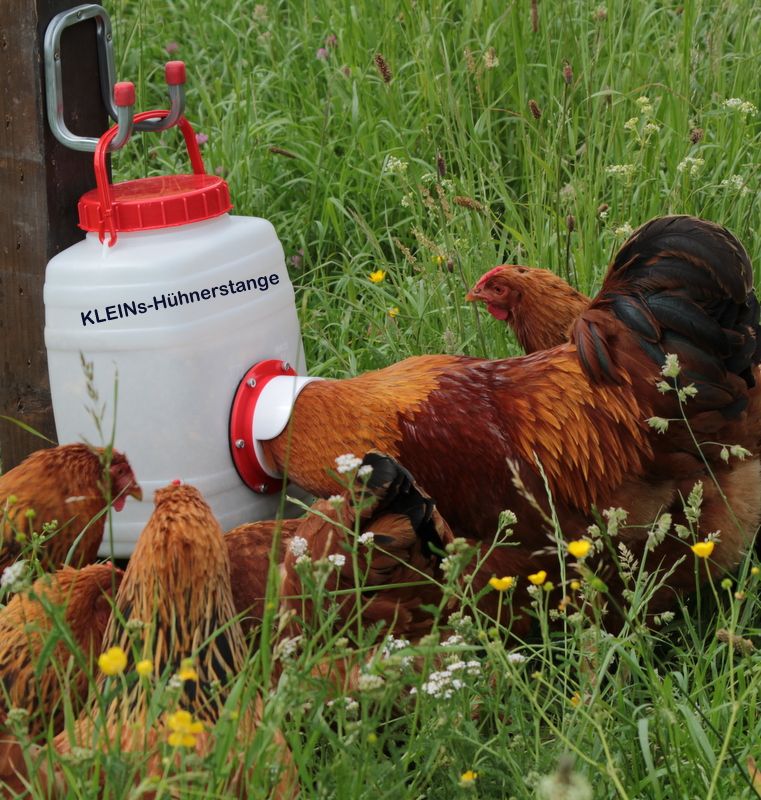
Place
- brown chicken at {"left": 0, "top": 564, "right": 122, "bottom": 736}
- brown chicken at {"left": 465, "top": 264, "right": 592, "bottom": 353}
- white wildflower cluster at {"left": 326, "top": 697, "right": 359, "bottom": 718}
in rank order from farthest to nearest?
brown chicken at {"left": 465, "top": 264, "right": 592, "bottom": 353} → brown chicken at {"left": 0, "top": 564, "right": 122, "bottom": 736} → white wildflower cluster at {"left": 326, "top": 697, "right": 359, "bottom": 718}

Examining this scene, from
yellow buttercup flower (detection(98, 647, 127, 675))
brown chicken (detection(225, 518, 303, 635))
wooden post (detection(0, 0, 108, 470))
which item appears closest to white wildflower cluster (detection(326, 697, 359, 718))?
yellow buttercup flower (detection(98, 647, 127, 675))

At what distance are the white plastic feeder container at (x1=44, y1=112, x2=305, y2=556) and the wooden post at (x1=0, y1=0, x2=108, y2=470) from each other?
184 mm

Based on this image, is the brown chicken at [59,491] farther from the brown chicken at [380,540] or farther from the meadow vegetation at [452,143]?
the meadow vegetation at [452,143]

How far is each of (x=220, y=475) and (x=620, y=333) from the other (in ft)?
3.87

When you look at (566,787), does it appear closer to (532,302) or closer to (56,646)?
(56,646)

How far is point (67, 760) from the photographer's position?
1.78m

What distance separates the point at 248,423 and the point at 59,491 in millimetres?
540

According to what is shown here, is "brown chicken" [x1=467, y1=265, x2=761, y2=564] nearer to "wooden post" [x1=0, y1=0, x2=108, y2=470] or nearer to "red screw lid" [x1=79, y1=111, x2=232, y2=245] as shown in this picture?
"red screw lid" [x1=79, y1=111, x2=232, y2=245]

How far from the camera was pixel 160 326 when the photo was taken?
10.2 feet

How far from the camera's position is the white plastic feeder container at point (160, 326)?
3.12 m

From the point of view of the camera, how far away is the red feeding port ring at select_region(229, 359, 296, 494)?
3.27 m

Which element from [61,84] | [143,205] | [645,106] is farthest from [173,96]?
[645,106]

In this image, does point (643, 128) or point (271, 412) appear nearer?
point (271, 412)

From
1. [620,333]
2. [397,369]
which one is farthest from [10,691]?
[620,333]
